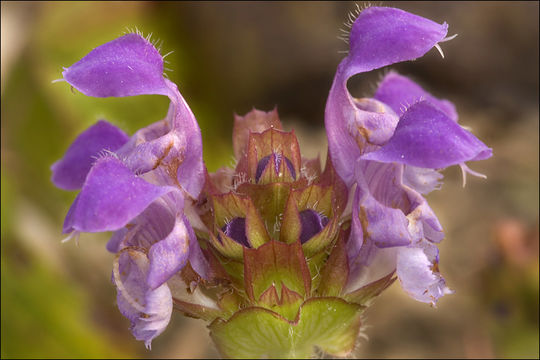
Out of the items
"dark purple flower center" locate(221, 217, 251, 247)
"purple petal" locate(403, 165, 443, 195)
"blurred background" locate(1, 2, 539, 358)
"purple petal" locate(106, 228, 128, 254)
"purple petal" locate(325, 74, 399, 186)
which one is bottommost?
"blurred background" locate(1, 2, 539, 358)

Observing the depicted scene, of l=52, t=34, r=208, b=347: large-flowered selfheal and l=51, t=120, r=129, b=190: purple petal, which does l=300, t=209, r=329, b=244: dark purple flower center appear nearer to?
l=52, t=34, r=208, b=347: large-flowered selfheal

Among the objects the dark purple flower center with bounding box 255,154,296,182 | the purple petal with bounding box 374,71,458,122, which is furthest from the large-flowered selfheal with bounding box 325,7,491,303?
the purple petal with bounding box 374,71,458,122

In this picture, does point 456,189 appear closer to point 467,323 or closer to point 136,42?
point 467,323

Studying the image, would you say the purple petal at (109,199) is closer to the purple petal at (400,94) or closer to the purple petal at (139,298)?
the purple petal at (139,298)

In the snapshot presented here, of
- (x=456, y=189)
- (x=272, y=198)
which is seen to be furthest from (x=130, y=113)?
(x=272, y=198)

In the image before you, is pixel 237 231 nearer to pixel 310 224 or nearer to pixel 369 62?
pixel 310 224
